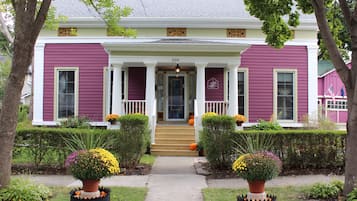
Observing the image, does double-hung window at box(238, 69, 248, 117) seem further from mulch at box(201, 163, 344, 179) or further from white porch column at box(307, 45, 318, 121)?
mulch at box(201, 163, 344, 179)

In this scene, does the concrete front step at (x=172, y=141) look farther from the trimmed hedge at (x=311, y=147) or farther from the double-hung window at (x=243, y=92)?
the trimmed hedge at (x=311, y=147)

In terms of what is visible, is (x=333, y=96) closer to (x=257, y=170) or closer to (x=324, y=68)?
(x=324, y=68)

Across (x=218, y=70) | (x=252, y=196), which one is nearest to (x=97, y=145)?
(x=252, y=196)

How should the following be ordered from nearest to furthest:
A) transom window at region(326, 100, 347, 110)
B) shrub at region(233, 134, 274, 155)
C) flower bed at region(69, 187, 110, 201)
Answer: flower bed at region(69, 187, 110, 201)
shrub at region(233, 134, 274, 155)
transom window at region(326, 100, 347, 110)

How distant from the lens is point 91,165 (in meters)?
5.71

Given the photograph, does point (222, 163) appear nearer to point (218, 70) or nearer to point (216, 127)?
point (216, 127)

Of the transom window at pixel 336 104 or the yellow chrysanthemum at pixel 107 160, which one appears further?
the transom window at pixel 336 104

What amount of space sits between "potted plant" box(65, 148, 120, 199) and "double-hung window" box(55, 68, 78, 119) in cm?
1055

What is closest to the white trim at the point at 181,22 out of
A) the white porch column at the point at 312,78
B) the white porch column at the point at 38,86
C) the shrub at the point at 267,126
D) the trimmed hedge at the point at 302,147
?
the white porch column at the point at 312,78

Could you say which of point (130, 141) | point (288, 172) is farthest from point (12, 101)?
point (288, 172)

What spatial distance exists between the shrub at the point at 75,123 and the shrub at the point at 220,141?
685 cm

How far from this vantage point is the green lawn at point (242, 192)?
22.0ft

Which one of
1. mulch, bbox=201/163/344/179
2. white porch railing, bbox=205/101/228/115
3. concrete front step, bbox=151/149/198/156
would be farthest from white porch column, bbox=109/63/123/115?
mulch, bbox=201/163/344/179

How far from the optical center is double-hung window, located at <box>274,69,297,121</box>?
52.7ft
